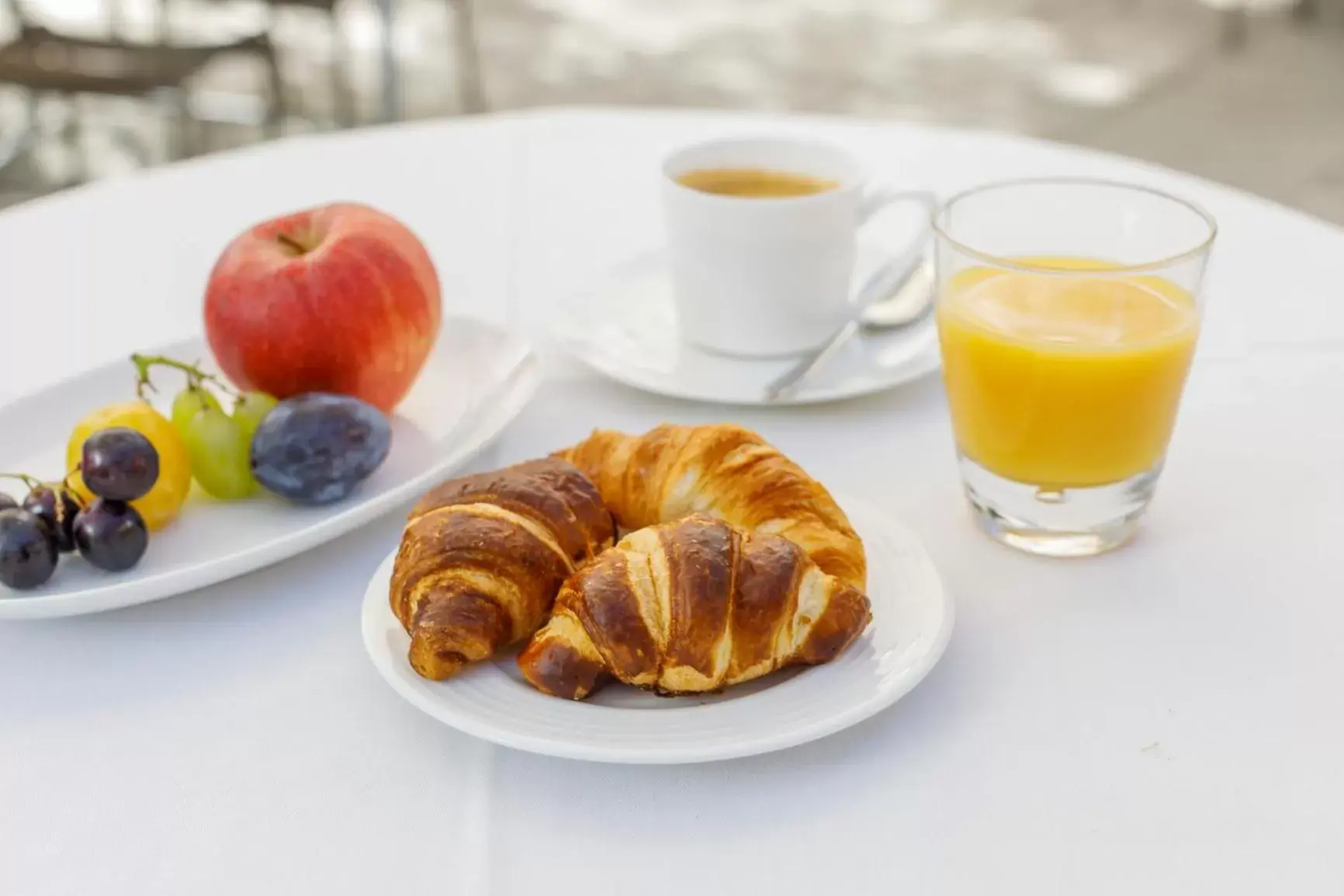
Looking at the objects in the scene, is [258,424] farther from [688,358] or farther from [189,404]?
[688,358]

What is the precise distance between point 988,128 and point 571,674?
3277 mm

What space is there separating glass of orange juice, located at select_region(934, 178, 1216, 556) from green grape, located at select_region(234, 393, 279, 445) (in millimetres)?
418

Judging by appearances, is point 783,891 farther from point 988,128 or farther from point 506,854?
point 988,128

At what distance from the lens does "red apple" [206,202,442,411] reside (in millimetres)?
984

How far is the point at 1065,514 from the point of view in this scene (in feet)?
2.76

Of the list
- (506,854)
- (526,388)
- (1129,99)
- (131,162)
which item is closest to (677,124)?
(526,388)

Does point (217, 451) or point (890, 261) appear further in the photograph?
point (890, 261)

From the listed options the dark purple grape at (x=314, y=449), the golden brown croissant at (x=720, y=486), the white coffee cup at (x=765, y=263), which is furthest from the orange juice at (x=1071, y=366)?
the dark purple grape at (x=314, y=449)

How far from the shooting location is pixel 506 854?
0.63 meters

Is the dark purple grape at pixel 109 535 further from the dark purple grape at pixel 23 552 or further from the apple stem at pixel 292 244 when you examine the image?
the apple stem at pixel 292 244

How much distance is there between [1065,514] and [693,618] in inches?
11.2

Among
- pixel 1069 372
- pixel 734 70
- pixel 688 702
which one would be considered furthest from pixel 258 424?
pixel 734 70

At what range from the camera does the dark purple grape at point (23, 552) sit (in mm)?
771

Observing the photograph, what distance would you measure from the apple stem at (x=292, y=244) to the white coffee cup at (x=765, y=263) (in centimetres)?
26
